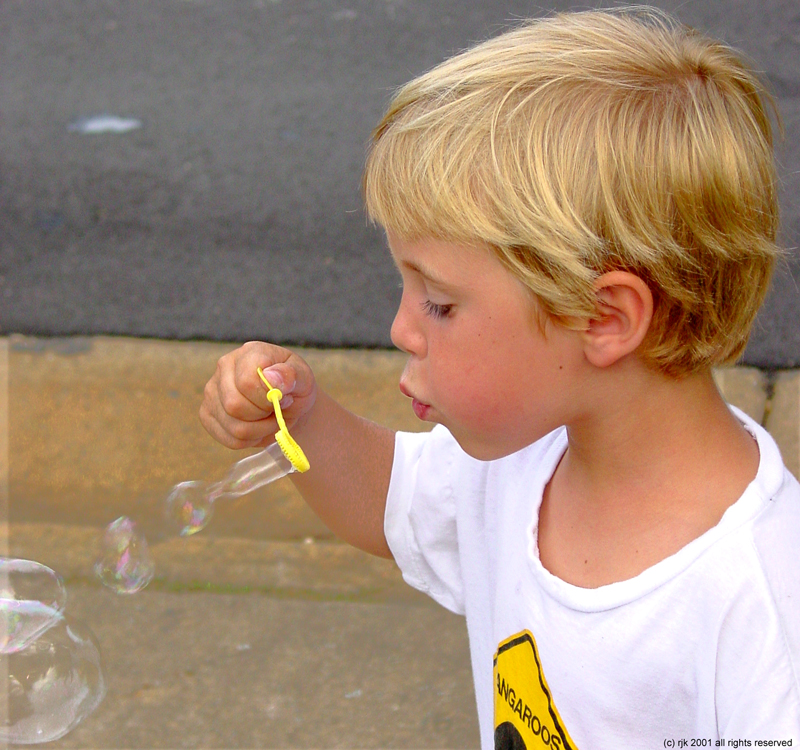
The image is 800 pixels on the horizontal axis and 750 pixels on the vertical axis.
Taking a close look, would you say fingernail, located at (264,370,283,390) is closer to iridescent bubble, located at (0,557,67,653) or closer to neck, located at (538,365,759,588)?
neck, located at (538,365,759,588)

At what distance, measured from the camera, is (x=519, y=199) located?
48.5 inches

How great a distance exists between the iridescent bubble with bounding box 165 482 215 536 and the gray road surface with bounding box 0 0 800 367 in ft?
6.35

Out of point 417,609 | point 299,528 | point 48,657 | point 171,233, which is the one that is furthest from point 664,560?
point 171,233

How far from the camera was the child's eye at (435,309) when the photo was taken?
1.32m

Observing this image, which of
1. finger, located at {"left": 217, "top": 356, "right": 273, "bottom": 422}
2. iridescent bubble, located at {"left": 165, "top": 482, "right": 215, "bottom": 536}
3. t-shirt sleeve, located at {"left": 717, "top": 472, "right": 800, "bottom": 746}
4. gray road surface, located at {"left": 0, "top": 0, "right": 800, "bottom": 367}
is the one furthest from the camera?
gray road surface, located at {"left": 0, "top": 0, "right": 800, "bottom": 367}

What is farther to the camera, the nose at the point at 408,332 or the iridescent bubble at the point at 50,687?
the iridescent bubble at the point at 50,687

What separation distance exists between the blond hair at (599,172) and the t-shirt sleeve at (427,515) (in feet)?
1.62

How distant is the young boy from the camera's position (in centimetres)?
122

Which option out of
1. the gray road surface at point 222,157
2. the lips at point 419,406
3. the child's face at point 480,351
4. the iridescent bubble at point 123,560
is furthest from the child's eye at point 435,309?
the gray road surface at point 222,157

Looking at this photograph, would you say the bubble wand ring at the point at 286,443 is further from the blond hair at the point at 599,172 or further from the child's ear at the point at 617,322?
the child's ear at the point at 617,322

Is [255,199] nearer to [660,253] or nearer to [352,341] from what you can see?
[352,341]

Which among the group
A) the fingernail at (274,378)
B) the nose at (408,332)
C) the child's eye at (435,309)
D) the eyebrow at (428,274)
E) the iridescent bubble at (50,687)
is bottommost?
the iridescent bubble at (50,687)

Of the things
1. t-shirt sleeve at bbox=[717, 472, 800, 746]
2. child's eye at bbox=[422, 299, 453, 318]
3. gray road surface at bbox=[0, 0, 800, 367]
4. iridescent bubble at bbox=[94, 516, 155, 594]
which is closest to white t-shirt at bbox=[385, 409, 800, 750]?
t-shirt sleeve at bbox=[717, 472, 800, 746]

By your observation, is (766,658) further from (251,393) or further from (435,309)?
(251,393)
